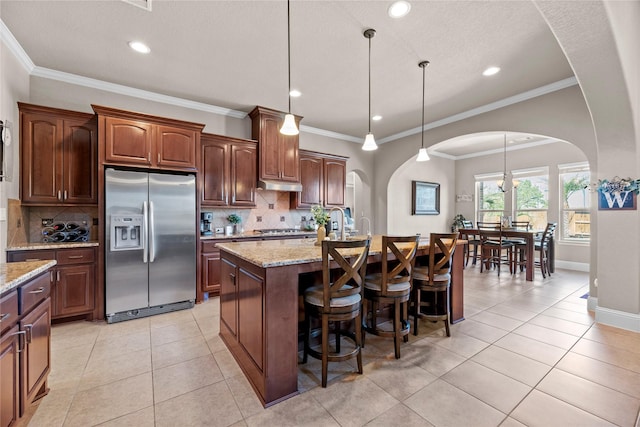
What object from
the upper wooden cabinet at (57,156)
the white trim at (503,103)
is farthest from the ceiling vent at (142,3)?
the white trim at (503,103)

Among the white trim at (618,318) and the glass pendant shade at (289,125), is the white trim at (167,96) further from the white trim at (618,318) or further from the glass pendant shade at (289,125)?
the white trim at (618,318)

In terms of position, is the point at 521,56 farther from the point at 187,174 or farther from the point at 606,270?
the point at 187,174

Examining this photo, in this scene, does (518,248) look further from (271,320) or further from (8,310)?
(8,310)

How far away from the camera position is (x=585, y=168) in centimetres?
575

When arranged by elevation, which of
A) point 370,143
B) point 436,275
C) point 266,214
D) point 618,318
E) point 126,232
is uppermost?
point 370,143

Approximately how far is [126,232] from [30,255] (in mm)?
850

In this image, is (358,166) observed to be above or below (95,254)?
above

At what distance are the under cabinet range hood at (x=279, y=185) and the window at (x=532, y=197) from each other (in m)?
5.78

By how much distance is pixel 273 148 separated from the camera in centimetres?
459

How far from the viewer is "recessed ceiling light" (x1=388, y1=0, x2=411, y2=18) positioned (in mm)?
2234

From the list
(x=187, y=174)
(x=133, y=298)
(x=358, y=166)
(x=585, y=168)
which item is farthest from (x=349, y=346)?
(x=585, y=168)

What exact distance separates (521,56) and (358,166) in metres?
3.66

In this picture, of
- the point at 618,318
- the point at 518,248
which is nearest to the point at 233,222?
the point at 618,318

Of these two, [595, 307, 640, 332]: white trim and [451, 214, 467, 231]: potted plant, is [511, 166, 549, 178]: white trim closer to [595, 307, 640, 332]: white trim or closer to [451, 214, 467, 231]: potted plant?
[451, 214, 467, 231]: potted plant
